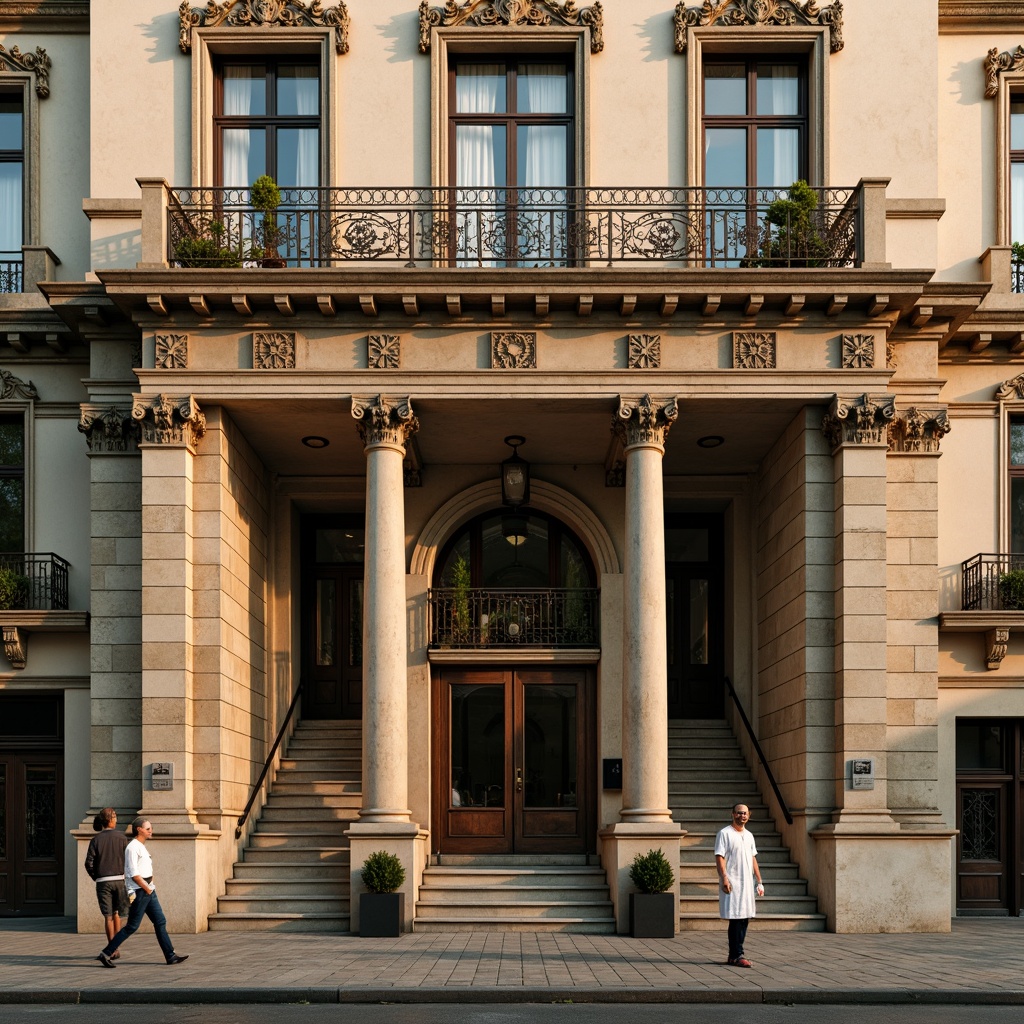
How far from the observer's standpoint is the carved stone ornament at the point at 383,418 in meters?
18.3

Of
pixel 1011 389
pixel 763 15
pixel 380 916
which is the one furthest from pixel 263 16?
pixel 380 916

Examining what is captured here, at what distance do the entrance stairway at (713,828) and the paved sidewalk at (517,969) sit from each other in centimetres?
45

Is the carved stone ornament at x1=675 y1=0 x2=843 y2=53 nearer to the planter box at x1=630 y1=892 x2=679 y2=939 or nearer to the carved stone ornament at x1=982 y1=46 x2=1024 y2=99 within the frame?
the carved stone ornament at x1=982 y1=46 x2=1024 y2=99

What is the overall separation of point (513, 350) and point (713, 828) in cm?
758

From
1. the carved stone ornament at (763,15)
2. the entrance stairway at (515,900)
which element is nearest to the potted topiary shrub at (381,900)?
the entrance stairway at (515,900)

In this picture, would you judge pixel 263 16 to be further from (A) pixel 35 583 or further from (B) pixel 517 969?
(B) pixel 517 969

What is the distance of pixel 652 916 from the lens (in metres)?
17.2

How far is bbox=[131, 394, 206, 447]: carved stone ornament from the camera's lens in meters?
18.3

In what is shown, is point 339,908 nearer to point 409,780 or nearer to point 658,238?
point 409,780

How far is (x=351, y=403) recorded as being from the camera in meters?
18.5

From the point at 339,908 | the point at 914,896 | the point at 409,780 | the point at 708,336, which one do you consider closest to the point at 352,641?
the point at 409,780

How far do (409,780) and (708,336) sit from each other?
7.93 meters

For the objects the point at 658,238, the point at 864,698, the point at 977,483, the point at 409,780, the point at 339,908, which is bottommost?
the point at 339,908

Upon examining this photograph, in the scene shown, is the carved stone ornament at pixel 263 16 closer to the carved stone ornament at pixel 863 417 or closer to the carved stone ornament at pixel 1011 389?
the carved stone ornament at pixel 863 417
